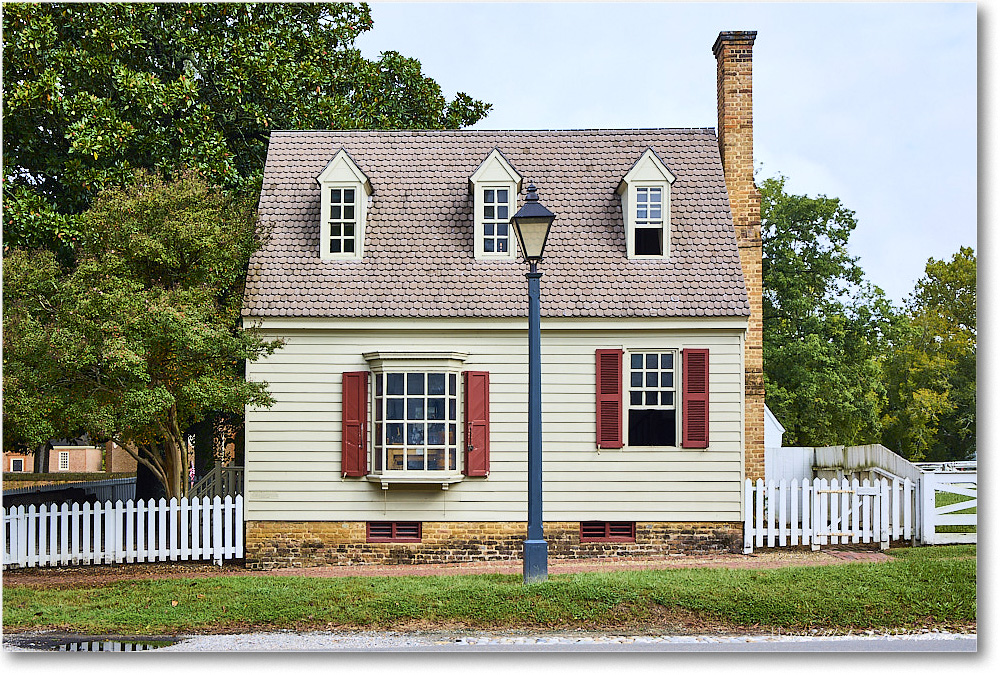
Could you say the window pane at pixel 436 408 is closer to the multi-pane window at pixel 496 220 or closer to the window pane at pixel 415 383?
the window pane at pixel 415 383

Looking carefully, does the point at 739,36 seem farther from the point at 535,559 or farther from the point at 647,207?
the point at 535,559

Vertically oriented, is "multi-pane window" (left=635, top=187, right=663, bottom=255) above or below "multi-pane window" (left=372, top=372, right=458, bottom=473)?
above

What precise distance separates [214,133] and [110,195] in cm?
440

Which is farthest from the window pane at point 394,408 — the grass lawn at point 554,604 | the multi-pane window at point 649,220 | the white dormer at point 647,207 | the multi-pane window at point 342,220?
the multi-pane window at point 649,220

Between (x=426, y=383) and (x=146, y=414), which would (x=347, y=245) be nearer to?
(x=426, y=383)

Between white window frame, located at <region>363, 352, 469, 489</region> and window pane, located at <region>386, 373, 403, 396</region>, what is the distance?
0.07 m

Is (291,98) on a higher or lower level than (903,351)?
higher

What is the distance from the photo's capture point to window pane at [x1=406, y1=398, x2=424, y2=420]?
14250mm

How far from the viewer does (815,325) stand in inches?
1307

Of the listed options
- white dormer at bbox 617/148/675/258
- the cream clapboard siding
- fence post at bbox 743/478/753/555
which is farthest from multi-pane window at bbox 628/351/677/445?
white dormer at bbox 617/148/675/258

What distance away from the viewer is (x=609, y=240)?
15336 mm

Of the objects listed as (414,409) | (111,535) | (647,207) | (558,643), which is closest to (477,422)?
(414,409)

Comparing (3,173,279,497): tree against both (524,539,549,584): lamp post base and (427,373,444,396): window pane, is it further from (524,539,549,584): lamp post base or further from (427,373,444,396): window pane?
(524,539,549,584): lamp post base

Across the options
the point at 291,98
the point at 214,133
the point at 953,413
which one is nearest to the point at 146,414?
the point at 214,133
